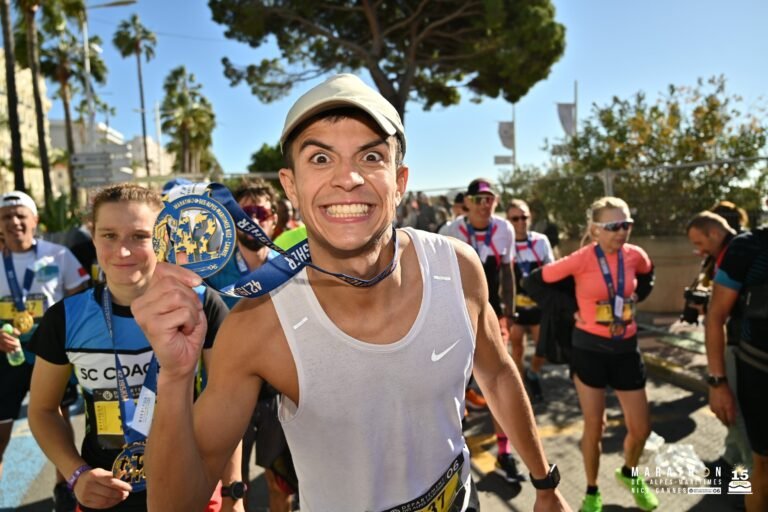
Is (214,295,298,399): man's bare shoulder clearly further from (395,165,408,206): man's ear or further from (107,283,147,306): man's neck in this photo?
(107,283,147,306): man's neck

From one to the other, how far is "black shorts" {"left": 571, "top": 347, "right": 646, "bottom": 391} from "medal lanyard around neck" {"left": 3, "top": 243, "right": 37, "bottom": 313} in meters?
4.50

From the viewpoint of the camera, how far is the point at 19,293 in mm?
4379

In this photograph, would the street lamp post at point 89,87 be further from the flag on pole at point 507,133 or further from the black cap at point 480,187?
the black cap at point 480,187

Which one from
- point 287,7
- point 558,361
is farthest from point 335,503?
point 287,7

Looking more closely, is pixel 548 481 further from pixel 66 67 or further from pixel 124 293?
pixel 66 67

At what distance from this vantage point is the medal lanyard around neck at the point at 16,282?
436 cm

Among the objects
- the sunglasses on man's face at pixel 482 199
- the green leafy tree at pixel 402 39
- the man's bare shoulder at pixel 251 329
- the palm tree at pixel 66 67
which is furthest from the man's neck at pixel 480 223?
the palm tree at pixel 66 67

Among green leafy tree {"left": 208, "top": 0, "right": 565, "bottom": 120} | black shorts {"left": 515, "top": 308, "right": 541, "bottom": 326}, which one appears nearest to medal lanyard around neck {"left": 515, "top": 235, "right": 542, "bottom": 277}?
black shorts {"left": 515, "top": 308, "right": 541, "bottom": 326}

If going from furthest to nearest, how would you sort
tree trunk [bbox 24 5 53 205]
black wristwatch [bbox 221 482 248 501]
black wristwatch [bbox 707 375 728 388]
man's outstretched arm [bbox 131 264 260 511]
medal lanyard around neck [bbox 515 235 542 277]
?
tree trunk [bbox 24 5 53 205]
medal lanyard around neck [bbox 515 235 542 277]
black wristwatch [bbox 707 375 728 388]
black wristwatch [bbox 221 482 248 501]
man's outstretched arm [bbox 131 264 260 511]

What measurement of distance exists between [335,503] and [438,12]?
19.2 meters

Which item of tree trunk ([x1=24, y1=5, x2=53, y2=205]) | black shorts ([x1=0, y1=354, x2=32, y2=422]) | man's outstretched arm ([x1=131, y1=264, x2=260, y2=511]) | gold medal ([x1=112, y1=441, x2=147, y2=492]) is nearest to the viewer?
man's outstretched arm ([x1=131, y1=264, x2=260, y2=511])

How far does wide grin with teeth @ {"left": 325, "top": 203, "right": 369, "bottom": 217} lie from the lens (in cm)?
155

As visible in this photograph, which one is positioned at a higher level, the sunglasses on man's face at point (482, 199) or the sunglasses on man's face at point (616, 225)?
the sunglasses on man's face at point (482, 199)

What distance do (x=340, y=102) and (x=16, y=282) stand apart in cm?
418
